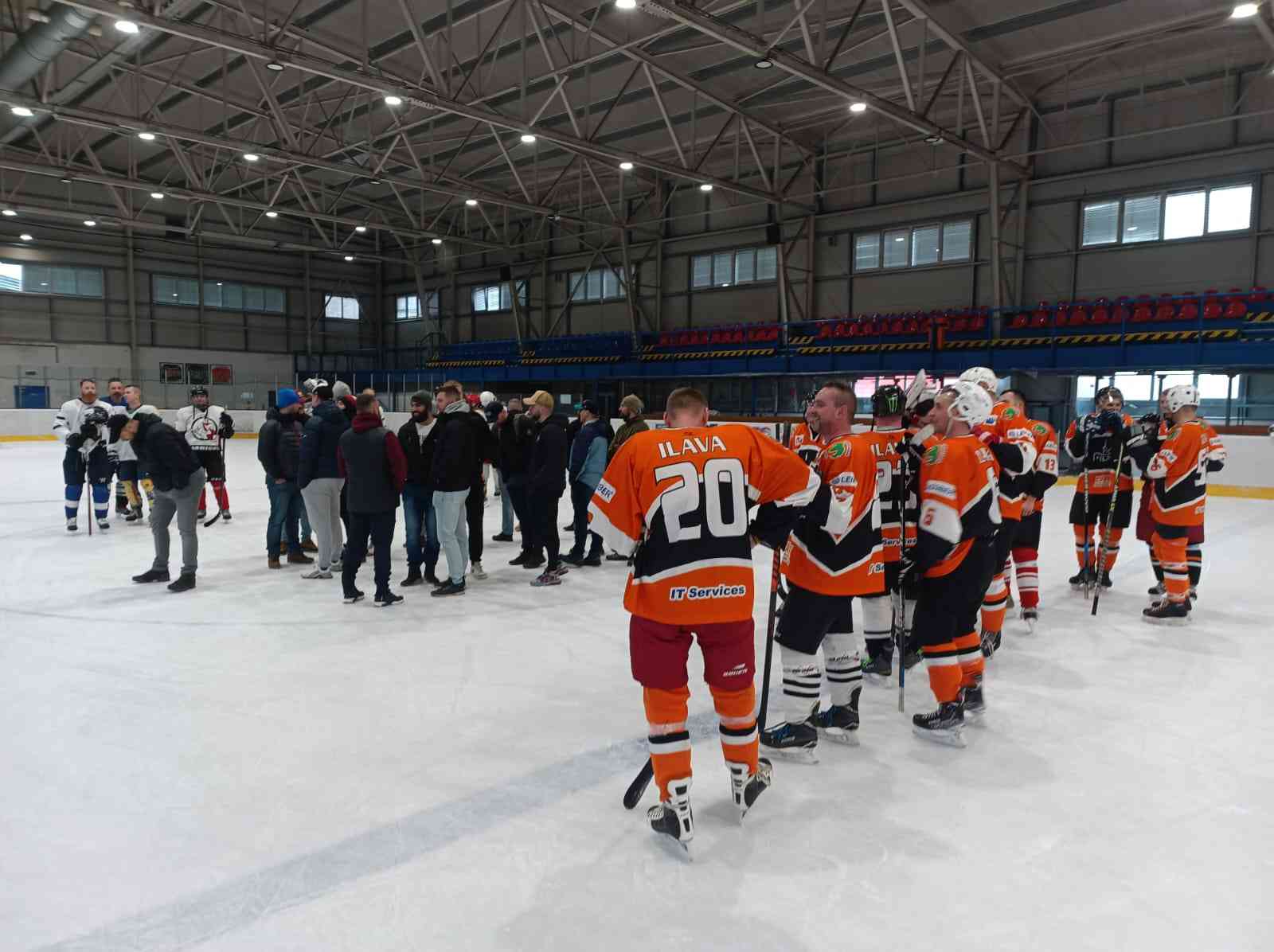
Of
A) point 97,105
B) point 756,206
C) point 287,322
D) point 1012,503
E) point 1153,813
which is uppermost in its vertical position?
point 97,105

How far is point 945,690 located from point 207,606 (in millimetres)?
5363

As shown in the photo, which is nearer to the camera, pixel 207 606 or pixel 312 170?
pixel 207 606

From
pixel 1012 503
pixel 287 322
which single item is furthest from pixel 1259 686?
pixel 287 322

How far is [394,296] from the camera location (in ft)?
117

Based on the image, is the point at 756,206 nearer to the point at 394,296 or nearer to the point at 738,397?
the point at 738,397

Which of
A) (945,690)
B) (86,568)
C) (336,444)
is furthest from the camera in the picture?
(86,568)

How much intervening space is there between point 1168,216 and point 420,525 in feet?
58.1

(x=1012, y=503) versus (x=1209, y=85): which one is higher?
(x=1209, y=85)

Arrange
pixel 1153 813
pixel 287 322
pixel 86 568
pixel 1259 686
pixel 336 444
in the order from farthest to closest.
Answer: pixel 287 322 → pixel 86 568 → pixel 336 444 → pixel 1259 686 → pixel 1153 813

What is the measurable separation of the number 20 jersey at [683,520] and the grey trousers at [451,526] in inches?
154

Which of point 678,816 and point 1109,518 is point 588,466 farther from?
point 678,816

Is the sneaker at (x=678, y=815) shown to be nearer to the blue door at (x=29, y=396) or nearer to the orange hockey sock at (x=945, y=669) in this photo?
the orange hockey sock at (x=945, y=669)

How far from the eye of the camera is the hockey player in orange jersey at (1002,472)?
13.7 ft

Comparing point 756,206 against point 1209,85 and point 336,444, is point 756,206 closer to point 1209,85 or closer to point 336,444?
point 1209,85
